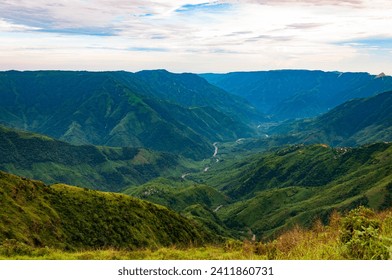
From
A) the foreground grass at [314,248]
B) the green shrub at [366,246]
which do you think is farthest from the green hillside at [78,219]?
the green shrub at [366,246]

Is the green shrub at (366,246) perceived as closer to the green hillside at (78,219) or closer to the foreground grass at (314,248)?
the foreground grass at (314,248)

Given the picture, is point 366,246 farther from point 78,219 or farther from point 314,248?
point 78,219

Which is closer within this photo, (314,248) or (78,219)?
(314,248)

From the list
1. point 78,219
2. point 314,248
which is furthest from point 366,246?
point 78,219

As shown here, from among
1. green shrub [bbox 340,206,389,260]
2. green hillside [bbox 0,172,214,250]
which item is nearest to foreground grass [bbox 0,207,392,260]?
green shrub [bbox 340,206,389,260]
